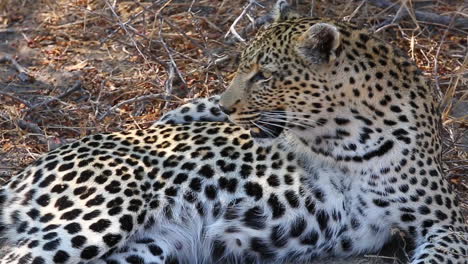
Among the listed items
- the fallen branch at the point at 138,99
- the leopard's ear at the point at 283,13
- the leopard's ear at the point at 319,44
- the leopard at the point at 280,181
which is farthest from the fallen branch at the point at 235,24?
the leopard's ear at the point at 319,44

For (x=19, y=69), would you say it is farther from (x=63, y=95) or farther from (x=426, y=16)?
(x=426, y=16)

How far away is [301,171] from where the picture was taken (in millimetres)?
5559

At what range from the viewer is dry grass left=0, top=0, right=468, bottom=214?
7.31m

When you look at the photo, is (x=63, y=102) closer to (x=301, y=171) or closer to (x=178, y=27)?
(x=178, y=27)

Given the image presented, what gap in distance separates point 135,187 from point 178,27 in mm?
3254

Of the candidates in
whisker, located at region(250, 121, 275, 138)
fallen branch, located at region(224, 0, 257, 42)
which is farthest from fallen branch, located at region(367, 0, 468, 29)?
whisker, located at region(250, 121, 275, 138)

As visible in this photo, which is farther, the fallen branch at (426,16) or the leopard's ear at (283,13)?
the fallen branch at (426,16)

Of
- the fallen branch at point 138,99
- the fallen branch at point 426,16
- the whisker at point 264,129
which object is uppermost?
the whisker at point 264,129

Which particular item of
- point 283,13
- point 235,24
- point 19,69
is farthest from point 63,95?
point 283,13

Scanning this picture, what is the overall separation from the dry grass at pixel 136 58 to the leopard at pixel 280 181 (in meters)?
1.35

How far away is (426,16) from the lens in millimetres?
8328

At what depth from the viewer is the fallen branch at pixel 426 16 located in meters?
8.27

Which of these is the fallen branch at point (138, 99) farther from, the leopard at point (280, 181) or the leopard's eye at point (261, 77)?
the leopard's eye at point (261, 77)

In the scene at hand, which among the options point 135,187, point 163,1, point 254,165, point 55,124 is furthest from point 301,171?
point 163,1
